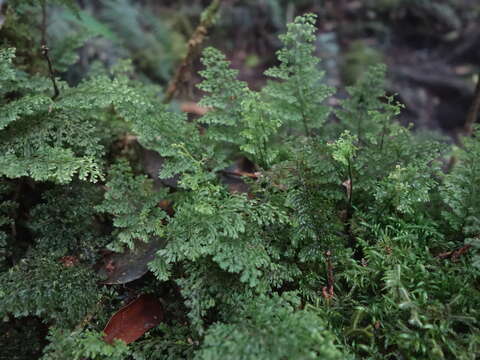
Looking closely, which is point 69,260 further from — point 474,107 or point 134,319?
point 474,107

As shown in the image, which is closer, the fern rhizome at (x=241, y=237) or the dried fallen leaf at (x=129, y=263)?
the fern rhizome at (x=241, y=237)

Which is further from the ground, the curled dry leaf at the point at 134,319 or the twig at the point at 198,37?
the twig at the point at 198,37

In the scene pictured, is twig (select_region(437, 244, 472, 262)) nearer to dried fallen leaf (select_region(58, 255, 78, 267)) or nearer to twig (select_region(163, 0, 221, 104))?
dried fallen leaf (select_region(58, 255, 78, 267))

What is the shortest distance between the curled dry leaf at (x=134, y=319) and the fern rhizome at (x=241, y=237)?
4 centimetres

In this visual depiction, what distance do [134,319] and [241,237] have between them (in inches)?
30.5

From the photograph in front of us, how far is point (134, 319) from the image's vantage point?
221 cm

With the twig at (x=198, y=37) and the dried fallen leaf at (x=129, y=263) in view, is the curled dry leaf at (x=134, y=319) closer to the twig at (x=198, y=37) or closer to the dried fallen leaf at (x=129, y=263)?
the dried fallen leaf at (x=129, y=263)

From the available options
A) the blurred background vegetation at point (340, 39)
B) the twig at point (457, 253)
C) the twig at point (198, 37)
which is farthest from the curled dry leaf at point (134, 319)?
the blurred background vegetation at point (340, 39)

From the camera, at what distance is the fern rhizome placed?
188 centimetres

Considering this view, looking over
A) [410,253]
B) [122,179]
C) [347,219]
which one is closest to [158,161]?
[122,179]

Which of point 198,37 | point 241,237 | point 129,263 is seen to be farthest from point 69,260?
point 198,37

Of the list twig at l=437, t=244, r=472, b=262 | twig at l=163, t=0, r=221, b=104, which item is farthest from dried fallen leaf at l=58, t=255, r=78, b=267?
twig at l=437, t=244, r=472, b=262

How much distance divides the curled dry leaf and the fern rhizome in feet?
0.15

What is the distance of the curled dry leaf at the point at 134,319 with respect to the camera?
2131mm
